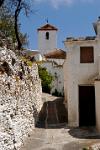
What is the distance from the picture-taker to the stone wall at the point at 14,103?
23.2 meters

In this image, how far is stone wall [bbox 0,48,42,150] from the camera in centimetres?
2323

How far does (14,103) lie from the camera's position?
25.8m

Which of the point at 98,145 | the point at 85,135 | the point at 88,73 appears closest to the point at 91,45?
the point at 88,73

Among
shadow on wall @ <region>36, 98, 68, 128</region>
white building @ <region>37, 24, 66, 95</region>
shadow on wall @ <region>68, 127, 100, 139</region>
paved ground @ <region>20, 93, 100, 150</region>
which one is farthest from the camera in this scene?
white building @ <region>37, 24, 66, 95</region>

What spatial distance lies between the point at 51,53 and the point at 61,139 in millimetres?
47772

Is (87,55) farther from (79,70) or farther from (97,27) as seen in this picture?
(97,27)

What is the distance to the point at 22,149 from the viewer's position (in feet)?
81.9

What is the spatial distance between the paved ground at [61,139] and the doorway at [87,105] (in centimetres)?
267

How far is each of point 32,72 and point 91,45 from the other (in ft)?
16.4

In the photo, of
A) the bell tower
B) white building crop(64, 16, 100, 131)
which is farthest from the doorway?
the bell tower

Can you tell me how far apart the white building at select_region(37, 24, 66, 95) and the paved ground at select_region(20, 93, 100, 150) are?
2761 cm

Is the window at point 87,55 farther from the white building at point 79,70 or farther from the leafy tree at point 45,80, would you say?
the leafy tree at point 45,80

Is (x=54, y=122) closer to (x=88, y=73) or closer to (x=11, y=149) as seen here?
(x=88, y=73)

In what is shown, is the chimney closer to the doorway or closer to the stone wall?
the doorway
